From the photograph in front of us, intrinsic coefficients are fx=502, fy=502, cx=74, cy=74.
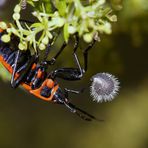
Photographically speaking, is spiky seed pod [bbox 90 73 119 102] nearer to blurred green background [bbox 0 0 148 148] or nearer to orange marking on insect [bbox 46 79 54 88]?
orange marking on insect [bbox 46 79 54 88]

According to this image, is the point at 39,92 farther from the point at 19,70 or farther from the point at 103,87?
the point at 103,87

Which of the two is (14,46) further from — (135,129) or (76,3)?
(135,129)

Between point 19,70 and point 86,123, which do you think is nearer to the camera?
point 19,70

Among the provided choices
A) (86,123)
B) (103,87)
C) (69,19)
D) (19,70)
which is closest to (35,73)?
(19,70)

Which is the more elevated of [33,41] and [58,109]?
[33,41]

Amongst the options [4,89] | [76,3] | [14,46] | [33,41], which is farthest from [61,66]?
[4,89]

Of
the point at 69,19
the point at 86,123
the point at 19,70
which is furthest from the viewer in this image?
the point at 86,123

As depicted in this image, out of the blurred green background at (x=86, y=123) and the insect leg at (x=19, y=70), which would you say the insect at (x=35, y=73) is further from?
the blurred green background at (x=86, y=123)
